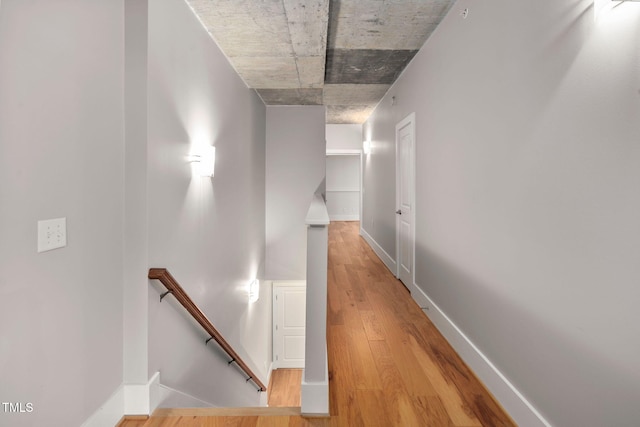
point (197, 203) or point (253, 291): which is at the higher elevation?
point (197, 203)

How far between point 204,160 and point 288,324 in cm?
414

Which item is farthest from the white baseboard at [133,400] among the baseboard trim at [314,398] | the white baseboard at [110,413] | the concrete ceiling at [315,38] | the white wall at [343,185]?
the white wall at [343,185]

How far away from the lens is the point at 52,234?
4.28 ft

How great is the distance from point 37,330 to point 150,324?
1.92 feet

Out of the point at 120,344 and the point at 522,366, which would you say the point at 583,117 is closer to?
the point at 522,366

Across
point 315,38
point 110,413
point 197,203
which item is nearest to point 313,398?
point 110,413

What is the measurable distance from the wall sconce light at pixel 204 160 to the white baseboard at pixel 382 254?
2889 mm

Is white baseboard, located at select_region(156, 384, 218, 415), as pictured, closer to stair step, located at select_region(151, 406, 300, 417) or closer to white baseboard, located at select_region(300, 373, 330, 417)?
stair step, located at select_region(151, 406, 300, 417)

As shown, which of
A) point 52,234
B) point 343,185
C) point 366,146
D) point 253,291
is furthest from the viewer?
point 343,185

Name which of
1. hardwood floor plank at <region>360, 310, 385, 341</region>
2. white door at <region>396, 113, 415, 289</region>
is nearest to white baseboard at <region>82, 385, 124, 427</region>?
hardwood floor plank at <region>360, 310, 385, 341</region>

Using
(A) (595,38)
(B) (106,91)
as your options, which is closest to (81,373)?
(B) (106,91)

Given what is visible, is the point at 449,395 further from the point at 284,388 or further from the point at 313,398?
the point at 284,388

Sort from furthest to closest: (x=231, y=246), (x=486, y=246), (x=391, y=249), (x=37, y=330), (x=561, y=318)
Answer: (x=391, y=249), (x=231, y=246), (x=486, y=246), (x=561, y=318), (x=37, y=330)

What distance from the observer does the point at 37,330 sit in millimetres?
1254
